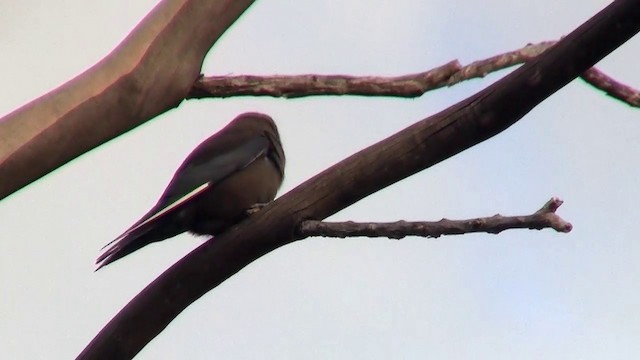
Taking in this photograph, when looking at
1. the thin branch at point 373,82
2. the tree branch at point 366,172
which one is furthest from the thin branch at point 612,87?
the tree branch at point 366,172

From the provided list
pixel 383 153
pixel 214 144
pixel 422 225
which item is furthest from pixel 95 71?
pixel 214 144

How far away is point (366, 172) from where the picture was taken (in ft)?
8.41

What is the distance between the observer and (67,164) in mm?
2500

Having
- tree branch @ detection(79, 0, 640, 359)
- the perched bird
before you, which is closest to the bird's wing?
the perched bird

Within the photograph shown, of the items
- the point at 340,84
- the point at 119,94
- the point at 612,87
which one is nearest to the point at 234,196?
the point at 340,84

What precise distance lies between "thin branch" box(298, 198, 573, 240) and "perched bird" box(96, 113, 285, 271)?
0.87 meters

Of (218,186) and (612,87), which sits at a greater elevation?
(218,186)

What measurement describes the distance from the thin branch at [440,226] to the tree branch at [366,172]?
60 mm

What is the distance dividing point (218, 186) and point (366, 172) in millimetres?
1571

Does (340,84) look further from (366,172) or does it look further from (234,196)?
(234,196)

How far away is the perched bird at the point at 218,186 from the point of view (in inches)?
142

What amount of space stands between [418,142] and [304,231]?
44 cm

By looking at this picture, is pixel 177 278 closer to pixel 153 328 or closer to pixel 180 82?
pixel 153 328

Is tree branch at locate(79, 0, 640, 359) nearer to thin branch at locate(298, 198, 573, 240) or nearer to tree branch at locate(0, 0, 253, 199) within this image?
thin branch at locate(298, 198, 573, 240)
